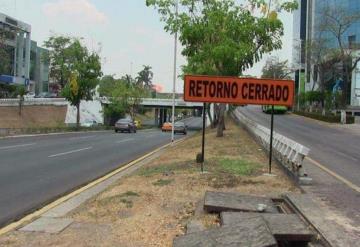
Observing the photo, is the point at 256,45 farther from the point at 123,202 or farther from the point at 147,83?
the point at 147,83

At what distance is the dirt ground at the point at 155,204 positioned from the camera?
796cm

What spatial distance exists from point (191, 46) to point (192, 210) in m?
18.3

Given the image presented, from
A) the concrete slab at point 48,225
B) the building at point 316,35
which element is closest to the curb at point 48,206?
the concrete slab at point 48,225

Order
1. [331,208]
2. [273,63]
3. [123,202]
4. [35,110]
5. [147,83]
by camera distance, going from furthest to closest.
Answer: [147,83]
[273,63]
[35,110]
[123,202]
[331,208]

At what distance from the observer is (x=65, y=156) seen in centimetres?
2273

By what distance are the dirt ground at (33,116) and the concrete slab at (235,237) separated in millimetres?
69911

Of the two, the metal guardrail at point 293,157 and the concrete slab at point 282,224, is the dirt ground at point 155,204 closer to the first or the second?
the metal guardrail at point 293,157

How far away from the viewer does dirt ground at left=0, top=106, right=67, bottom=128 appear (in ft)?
258

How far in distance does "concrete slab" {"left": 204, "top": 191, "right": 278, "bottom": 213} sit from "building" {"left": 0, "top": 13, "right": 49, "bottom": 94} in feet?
293

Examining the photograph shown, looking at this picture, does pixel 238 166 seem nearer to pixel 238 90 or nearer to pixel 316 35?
pixel 238 90

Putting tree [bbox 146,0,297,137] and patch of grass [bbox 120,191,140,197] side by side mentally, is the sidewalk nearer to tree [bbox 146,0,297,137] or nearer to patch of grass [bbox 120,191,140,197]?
patch of grass [bbox 120,191,140,197]

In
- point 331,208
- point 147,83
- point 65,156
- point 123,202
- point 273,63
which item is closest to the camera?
point 331,208

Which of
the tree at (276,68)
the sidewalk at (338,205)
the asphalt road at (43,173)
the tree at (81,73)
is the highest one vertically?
the tree at (276,68)

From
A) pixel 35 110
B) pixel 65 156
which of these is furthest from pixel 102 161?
pixel 35 110
